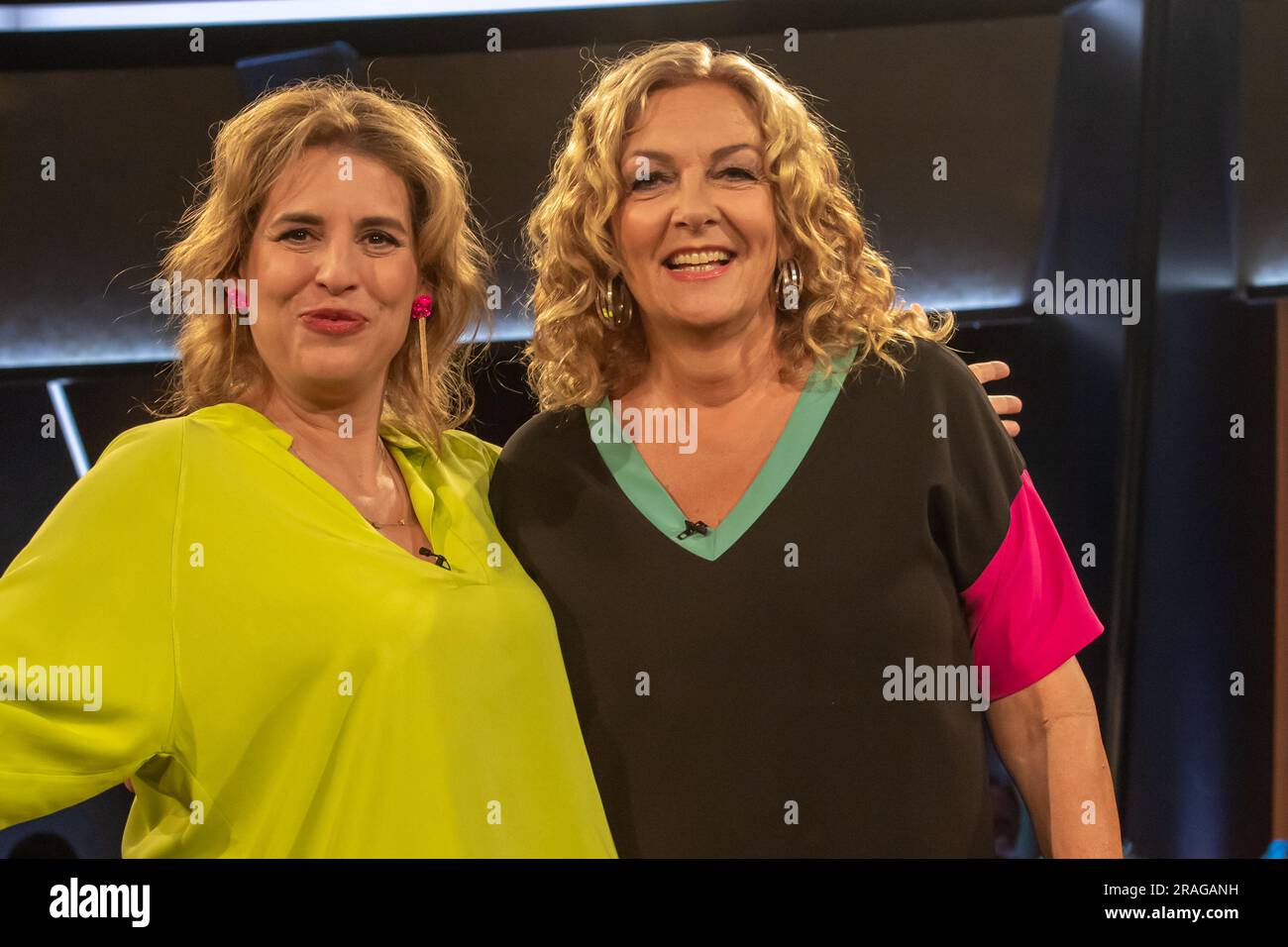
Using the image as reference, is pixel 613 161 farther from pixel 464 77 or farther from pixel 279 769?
pixel 279 769

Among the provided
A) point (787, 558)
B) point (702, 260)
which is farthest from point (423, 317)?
point (787, 558)

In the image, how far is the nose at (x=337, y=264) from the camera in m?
1.82

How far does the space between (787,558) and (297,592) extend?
2.36ft

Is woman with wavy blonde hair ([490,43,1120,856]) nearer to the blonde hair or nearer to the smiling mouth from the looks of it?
the smiling mouth

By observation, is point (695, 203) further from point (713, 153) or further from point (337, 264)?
point (337, 264)

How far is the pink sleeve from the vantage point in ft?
6.40

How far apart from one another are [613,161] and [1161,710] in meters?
1.45

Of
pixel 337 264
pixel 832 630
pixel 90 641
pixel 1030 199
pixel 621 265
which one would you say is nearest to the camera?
pixel 90 641

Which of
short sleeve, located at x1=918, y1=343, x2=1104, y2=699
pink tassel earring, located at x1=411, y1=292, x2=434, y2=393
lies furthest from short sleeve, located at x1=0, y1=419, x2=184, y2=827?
short sleeve, located at x1=918, y1=343, x2=1104, y2=699

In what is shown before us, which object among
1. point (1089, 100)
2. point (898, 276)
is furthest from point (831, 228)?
point (1089, 100)

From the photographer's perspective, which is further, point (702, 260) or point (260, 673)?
point (702, 260)

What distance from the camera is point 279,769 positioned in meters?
1.77

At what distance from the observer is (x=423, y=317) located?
6.61 feet

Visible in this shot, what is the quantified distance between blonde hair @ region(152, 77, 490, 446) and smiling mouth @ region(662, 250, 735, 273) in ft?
1.20
